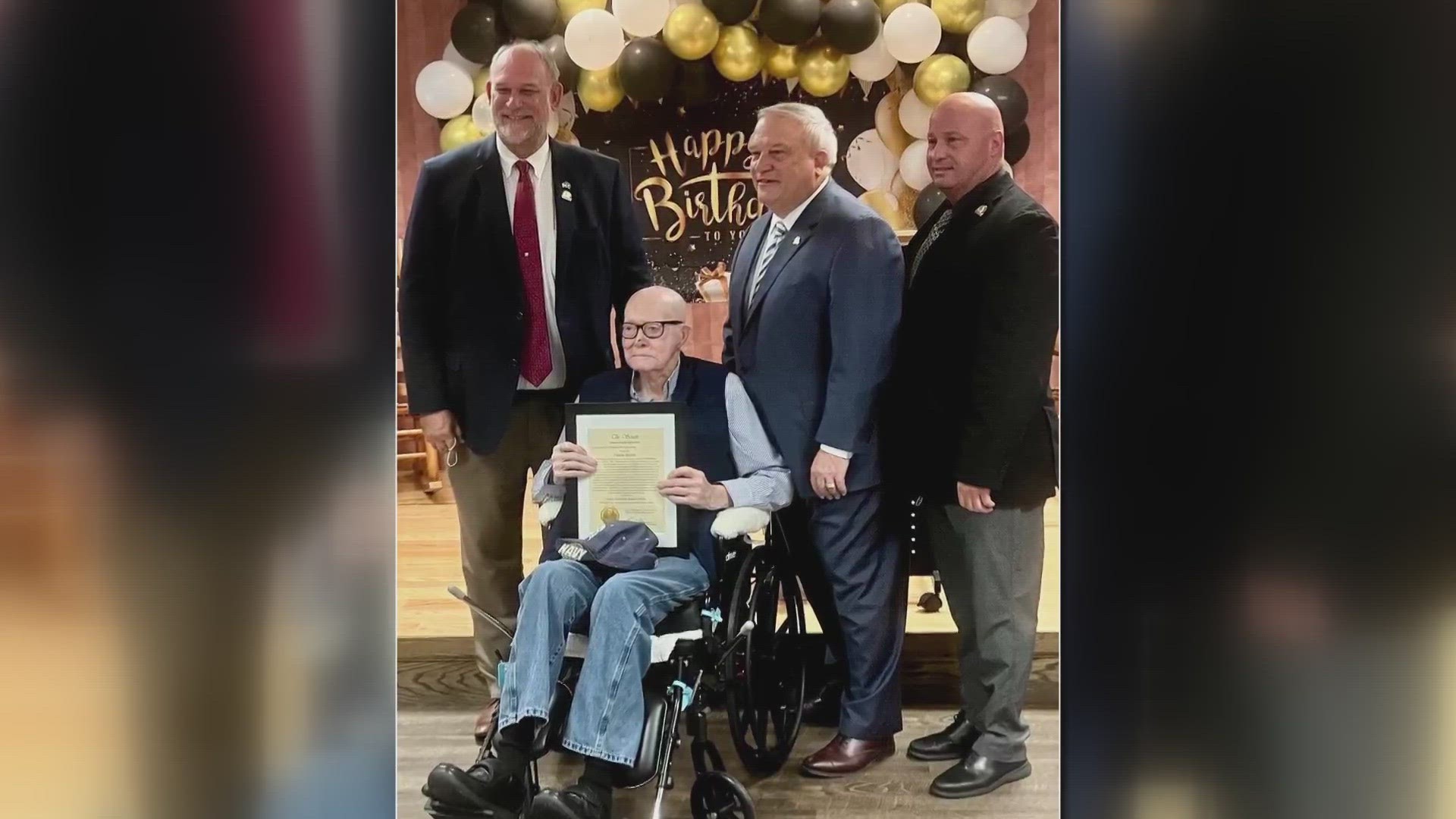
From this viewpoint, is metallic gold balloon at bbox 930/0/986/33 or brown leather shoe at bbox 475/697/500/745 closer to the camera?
metallic gold balloon at bbox 930/0/986/33

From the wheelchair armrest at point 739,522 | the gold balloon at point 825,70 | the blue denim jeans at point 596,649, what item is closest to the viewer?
the blue denim jeans at point 596,649

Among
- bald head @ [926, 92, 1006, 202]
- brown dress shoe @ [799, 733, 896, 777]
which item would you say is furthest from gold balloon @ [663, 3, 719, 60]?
brown dress shoe @ [799, 733, 896, 777]

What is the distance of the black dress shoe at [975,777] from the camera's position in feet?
7.60

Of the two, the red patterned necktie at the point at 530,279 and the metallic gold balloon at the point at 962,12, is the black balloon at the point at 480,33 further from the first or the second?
the metallic gold balloon at the point at 962,12

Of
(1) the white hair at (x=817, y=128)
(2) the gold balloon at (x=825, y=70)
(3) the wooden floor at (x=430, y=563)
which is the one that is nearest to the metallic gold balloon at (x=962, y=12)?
(2) the gold balloon at (x=825, y=70)

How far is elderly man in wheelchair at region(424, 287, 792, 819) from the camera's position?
212 centimetres

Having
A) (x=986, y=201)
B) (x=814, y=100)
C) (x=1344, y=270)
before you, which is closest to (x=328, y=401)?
(x=814, y=100)

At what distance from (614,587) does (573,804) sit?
1.54 ft

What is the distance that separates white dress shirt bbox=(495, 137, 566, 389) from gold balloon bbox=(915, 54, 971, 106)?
0.90 metres

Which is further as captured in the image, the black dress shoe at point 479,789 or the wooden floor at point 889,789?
the wooden floor at point 889,789

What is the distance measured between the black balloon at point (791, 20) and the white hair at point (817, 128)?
16 cm

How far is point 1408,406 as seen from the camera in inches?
92.7

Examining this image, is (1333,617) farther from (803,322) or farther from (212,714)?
(212,714)

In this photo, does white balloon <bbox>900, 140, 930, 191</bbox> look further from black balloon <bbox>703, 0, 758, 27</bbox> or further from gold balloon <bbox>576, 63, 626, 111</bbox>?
gold balloon <bbox>576, 63, 626, 111</bbox>
